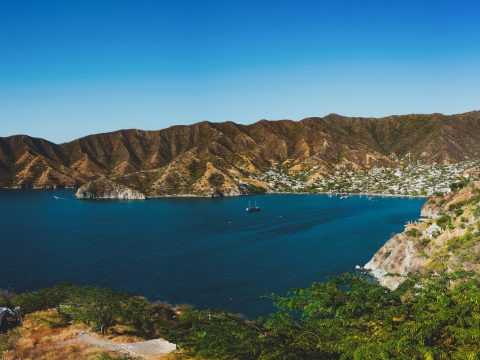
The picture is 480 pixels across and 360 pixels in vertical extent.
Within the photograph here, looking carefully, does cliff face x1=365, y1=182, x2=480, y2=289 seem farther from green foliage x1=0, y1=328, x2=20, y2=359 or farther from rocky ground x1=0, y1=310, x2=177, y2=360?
green foliage x1=0, y1=328, x2=20, y2=359

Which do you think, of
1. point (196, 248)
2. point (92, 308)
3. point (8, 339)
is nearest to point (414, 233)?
point (196, 248)

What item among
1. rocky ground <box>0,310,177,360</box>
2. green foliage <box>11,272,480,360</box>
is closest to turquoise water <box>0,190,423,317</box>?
rocky ground <box>0,310,177,360</box>

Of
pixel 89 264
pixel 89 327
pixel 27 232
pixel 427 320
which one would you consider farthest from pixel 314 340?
pixel 27 232

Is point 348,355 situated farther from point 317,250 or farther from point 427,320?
point 317,250

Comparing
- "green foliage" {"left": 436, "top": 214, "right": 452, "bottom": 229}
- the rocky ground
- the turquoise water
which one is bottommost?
the turquoise water

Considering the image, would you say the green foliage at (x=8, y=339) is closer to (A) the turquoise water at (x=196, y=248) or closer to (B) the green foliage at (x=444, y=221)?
(A) the turquoise water at (x=196, y=248)
